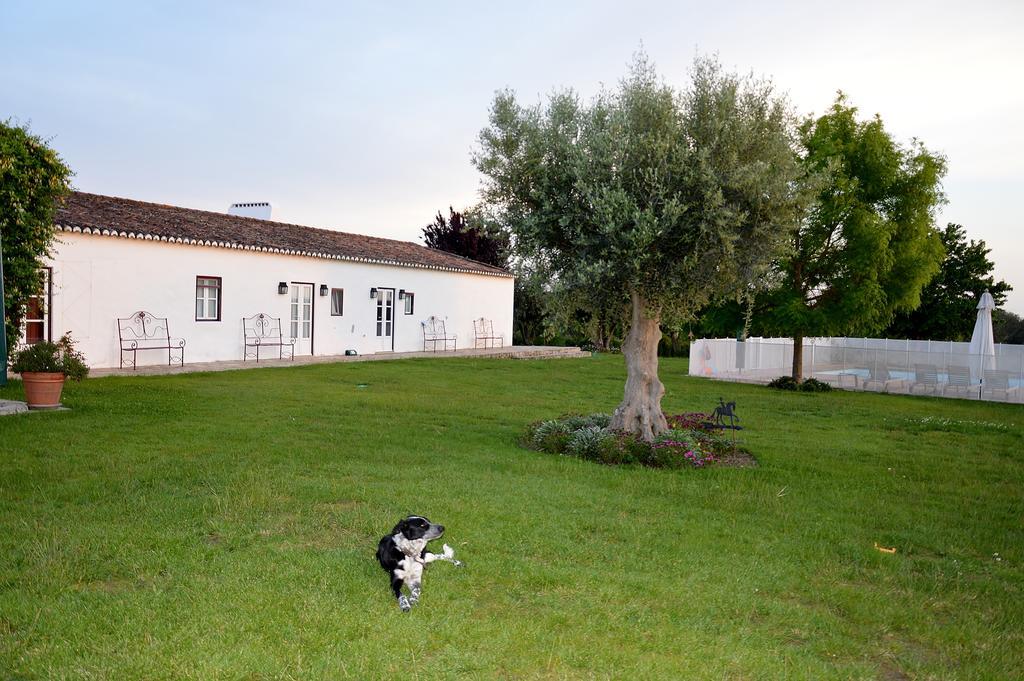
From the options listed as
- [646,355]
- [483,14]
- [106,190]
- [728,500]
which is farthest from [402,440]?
[106,190]

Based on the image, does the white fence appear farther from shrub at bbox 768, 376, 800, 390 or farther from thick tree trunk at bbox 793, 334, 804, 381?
shrub at bbox 768, 376, 800, 390

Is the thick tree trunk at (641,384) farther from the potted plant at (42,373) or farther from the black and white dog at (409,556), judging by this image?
the potted plant at (42,373)

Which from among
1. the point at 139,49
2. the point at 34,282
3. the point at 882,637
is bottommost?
the point at 882,637

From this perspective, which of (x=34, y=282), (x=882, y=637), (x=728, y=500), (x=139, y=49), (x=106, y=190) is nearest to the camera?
(x=882, y=637)

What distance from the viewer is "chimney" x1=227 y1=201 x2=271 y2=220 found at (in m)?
27.9

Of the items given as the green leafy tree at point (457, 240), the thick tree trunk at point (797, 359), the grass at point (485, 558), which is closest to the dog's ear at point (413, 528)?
the grass at point (485, 558)

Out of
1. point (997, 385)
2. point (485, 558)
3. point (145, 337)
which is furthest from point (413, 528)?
point (997, 385)

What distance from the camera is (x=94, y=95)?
16.8 meters

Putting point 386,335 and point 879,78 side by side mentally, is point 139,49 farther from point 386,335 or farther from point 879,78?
point 879,78

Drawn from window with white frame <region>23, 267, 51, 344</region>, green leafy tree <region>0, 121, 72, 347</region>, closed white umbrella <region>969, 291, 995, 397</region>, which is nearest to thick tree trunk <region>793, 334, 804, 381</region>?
closed white umbrella <region>969, 291, 995, 397</region>

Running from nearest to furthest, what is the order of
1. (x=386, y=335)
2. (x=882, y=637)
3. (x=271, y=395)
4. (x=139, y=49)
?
(x=882, y=637) < (x=271, y=395) < (x=139, y=49) < (x=386, y=335)

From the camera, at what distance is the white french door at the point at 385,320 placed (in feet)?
87.5

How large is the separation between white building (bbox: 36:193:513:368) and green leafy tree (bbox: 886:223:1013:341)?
81.6 ft

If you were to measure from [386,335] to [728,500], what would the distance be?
20949mm
